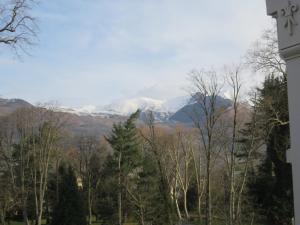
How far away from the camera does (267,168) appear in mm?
31531

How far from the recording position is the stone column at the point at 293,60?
8469 mm

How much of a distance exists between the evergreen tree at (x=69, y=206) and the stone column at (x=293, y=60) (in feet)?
119

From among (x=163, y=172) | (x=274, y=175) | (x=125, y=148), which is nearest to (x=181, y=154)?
(x=163, y=172)

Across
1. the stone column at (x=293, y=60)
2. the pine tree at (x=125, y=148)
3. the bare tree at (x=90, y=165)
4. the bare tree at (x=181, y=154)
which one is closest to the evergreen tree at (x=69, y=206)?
the pine tree at (x=125, y=148)

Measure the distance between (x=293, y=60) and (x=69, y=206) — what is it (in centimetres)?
3701

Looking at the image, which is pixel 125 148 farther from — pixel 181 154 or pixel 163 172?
pixel 163 172

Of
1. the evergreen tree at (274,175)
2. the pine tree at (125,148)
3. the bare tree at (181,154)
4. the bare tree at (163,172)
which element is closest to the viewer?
the evergreen tree at (274,175)

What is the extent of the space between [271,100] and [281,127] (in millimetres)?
4383

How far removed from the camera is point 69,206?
43281 mm

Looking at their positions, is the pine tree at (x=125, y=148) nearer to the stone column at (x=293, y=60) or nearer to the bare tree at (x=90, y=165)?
the bare tree at (x=90, y=165)

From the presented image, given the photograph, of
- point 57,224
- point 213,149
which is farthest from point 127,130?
point 213,149

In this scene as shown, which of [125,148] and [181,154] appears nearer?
[181,154]

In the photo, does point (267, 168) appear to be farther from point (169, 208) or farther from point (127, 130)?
point (127, 130)

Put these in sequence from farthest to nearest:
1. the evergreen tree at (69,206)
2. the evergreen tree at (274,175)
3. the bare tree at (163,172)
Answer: the evergreen tree at (69,206)
the bare tree at (163,172)
the evergreen tree at (274,175)
